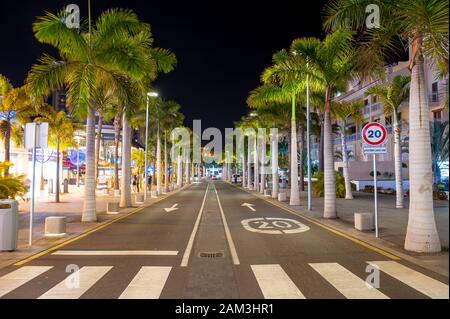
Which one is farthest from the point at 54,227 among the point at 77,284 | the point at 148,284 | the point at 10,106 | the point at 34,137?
the point at 10,106

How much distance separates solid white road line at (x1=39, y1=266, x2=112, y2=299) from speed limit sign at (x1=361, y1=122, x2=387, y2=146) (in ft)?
28.3

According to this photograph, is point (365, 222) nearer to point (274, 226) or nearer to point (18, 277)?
point (274, 226)

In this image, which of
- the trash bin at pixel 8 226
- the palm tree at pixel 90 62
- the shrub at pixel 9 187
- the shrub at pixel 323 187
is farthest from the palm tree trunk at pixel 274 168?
the trash bin at pixel 8 226

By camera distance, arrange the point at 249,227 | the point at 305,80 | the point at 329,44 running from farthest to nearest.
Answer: the point at 305,80
the point at 329,44
the point at 249,227

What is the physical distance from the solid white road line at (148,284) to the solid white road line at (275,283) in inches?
68.9

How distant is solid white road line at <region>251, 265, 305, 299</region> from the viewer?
6.07m

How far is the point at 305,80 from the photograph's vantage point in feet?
61.2

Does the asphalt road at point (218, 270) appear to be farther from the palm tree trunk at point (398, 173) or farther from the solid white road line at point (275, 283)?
the palm tree trunk at point (398, 173)

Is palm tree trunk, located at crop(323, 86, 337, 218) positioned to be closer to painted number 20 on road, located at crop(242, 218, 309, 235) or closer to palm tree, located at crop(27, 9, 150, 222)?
painted number 20 on road, located at crop(242, 218, 309, 235)

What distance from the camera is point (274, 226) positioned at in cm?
1444
